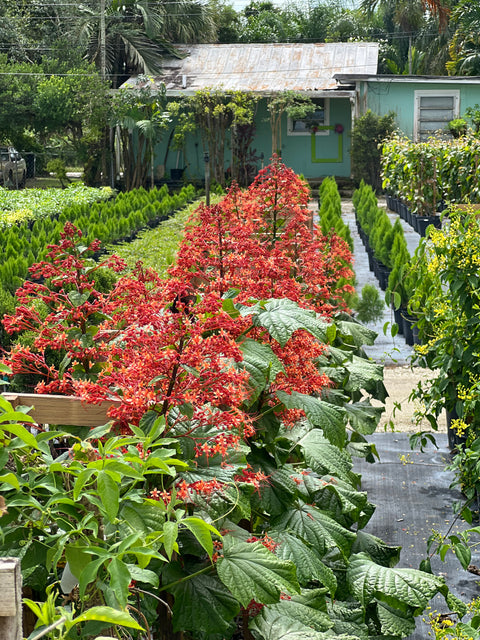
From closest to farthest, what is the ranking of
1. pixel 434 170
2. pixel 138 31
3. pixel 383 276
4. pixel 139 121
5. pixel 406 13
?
1. pixel 383 276
2. pixel 434 170
3. pixel 139 121
4. pixel 138 31
5. pixel 406 13

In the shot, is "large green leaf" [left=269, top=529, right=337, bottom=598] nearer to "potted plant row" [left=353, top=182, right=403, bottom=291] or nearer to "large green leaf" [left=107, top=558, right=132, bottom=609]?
"large green leaf" [left=107, top=558, right=132, bottom=609]

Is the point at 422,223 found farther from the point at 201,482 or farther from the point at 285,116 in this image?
the point at 285,116

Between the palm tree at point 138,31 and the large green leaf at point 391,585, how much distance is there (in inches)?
922

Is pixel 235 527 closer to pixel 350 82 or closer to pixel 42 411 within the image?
pixel 42 411

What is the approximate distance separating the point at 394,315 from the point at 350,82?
15495 mm

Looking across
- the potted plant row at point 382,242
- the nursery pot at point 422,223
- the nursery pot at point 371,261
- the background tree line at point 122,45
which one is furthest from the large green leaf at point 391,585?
the background tree line at point 122,45

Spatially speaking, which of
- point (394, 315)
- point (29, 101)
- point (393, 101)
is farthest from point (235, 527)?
point (29, 101)

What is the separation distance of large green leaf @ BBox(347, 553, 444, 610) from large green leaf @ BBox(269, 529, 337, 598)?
35 centimetres

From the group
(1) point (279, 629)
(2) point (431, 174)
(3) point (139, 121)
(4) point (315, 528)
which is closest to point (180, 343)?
(1) point (279, 629)

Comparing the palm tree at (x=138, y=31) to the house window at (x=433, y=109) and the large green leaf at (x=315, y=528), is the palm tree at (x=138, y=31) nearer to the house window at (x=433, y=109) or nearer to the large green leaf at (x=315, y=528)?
the house window at (x=433, y=109)

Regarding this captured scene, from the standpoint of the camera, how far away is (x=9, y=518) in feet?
5.25

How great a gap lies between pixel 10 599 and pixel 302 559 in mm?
1175

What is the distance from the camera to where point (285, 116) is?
960 inches

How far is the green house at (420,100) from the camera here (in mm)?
21906
